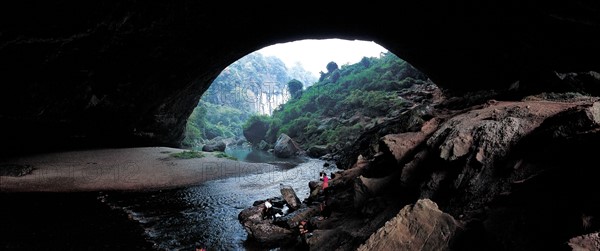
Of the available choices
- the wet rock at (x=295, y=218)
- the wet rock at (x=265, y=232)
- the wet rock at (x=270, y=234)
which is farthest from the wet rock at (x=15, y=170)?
the wet rock at (x=295, y=218)

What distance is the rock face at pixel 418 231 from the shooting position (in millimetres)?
4512

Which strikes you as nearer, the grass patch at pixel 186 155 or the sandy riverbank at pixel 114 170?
the sandy riverbank at pixel 114 170

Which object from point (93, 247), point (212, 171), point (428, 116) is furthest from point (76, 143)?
point (428, 116)

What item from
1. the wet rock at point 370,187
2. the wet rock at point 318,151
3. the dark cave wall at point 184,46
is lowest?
the wet rock at point 318,151

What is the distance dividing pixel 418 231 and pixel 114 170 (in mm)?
20215

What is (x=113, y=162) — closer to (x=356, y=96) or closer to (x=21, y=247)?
(x=21, y=247)

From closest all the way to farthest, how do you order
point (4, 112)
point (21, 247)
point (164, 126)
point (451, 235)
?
point (451, 235)
point (21, 247)
point (4, 112)
point (164, 126)

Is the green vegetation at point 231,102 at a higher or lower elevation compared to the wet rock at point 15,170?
higher

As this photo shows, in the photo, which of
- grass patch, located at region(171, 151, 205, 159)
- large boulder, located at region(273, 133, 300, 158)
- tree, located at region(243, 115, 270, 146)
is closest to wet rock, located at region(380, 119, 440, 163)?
grass patch, located at region(171, 151, 205, 159)

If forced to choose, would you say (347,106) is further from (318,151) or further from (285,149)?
(285,149)

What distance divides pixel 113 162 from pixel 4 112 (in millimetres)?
7595

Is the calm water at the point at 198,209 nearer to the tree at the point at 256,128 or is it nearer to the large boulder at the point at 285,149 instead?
the large boulder at the point at 285,149

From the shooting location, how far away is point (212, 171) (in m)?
22.0

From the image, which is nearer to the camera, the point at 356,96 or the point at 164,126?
the point at 164,126
